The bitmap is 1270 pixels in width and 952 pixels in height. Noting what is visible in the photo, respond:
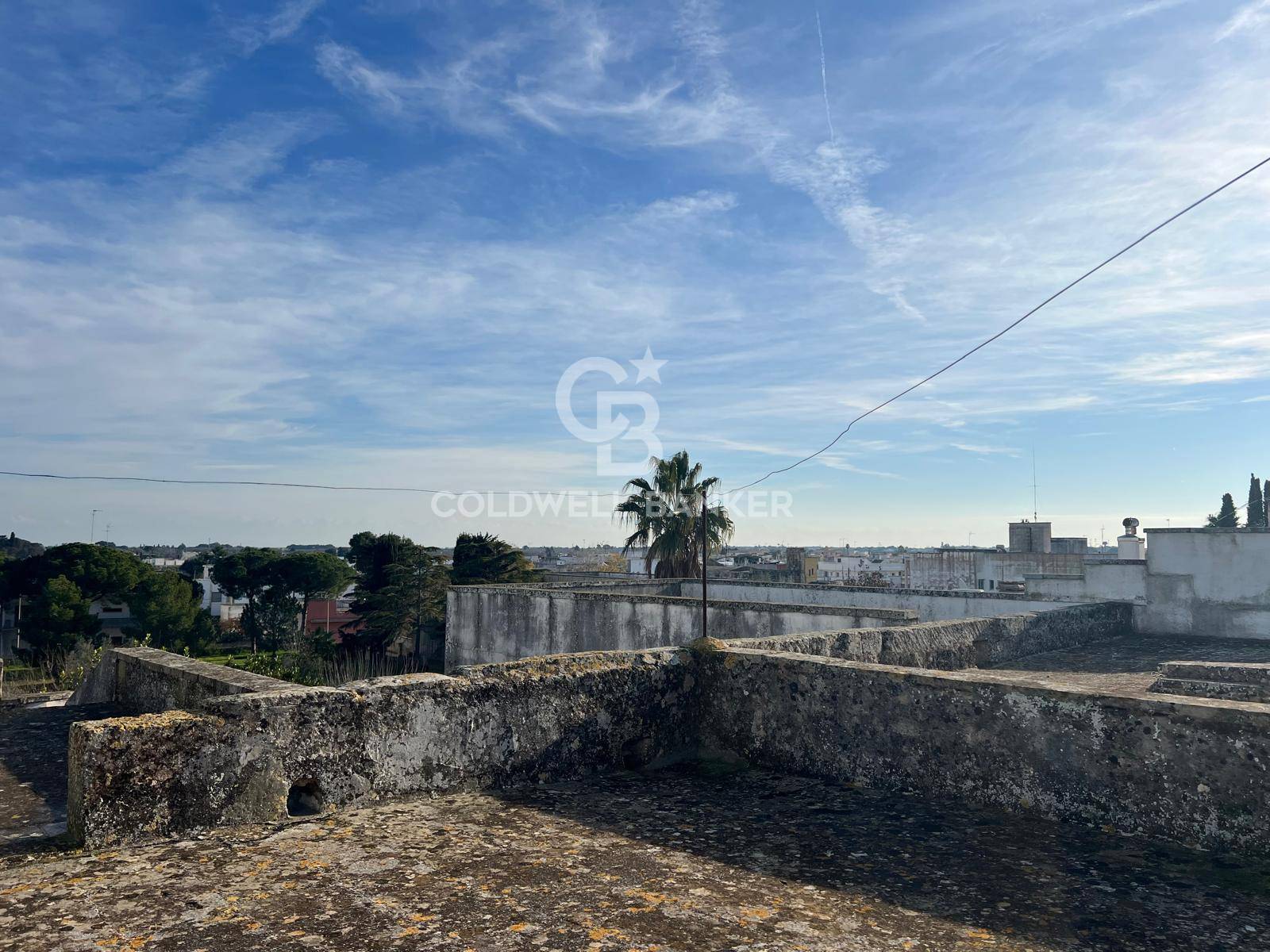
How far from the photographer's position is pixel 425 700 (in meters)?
4.52

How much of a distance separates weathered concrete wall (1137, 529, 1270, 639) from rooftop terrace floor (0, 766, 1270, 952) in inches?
499

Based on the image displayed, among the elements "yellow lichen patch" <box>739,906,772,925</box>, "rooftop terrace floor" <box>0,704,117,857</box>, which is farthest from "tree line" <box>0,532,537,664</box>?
→ "yellow lichen patch" <box>739,906,772,925</box>

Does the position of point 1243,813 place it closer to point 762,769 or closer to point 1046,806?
point 1046,806

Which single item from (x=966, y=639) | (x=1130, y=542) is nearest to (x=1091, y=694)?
(x=966, y=639)

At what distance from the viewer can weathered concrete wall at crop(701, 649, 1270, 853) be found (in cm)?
371

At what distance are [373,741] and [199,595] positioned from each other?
51.9 metres

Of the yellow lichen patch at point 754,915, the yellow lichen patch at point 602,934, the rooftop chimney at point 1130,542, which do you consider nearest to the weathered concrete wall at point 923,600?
the rooftop chimney at point 1130,542

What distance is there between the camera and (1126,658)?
1127cm

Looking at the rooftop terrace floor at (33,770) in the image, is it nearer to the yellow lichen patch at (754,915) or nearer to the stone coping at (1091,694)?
the yellow lichen patch at (754,915)

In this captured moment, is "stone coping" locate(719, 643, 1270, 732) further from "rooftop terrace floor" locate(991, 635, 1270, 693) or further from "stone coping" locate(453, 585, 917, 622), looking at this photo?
"stone coping" locate(453, 585, 917, 622)

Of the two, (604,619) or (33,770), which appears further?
(604,619)

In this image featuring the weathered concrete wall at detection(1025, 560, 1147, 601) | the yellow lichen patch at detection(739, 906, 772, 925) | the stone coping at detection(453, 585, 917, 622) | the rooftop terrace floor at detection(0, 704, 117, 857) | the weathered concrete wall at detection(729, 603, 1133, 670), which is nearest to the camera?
the yellow lichen patch at detection(739, 906, 772, 925)

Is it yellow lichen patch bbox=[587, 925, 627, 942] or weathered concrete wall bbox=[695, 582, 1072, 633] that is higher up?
weathered concrete wall bbox=[695, 582, 1072, 633]

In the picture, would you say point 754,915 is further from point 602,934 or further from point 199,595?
point 199,595
